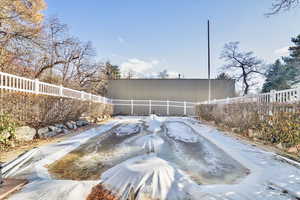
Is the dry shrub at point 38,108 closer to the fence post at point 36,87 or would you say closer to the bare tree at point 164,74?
the fence post at point 36,87

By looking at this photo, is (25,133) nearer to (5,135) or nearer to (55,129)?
(5,135)

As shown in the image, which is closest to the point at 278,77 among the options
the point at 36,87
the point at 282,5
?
the point at 282,5

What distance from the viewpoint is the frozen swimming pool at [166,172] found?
5.08ft

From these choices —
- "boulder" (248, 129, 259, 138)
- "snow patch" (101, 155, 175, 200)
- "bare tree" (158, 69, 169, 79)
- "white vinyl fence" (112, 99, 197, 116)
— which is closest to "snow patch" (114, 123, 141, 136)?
"snow patch" (101, 155, 175, 200)

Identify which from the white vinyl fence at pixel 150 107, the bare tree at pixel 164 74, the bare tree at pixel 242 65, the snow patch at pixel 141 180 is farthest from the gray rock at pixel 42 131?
the bare tree at pixel 164 74

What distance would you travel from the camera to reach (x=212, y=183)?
1826mm

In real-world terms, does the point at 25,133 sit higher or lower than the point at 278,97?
lower

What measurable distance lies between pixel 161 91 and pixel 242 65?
28.0ft

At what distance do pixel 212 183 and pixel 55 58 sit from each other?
14922mm

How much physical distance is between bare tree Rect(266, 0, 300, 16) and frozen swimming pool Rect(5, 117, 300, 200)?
484cm

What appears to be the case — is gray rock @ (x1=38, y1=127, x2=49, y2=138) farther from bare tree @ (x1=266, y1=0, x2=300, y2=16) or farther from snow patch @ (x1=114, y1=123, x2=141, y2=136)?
bare tree @ (x1=266, y1=0, x2=300, y2=16)

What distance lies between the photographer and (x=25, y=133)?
12.1ft

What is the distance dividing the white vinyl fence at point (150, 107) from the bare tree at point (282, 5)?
926 centimetres

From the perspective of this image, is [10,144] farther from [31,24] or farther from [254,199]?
[31,24]
